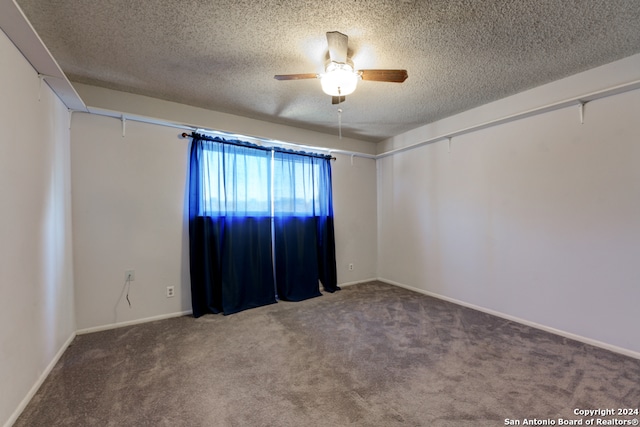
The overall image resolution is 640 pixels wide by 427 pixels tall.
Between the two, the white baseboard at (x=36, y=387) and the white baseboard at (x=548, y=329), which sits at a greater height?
the white baseboard at (x=36, y=387)

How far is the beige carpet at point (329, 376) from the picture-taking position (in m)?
1.53

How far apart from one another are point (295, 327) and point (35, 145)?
2543 mm

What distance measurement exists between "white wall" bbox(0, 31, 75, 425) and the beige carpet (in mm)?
244

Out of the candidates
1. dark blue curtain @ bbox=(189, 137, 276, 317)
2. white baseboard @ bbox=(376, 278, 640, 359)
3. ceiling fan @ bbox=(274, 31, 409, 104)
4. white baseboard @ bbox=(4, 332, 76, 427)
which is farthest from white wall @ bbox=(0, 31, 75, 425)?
white baseboard @ bbox=(376, 278, 640, 359)

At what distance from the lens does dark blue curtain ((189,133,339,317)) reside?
307 centimetres

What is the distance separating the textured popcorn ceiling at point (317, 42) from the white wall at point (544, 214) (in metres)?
0.48

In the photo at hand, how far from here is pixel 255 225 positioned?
3445mm

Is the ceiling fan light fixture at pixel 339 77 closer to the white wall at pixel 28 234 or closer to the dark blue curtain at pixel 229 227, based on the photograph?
the dark blue curtain at pixel 229 227

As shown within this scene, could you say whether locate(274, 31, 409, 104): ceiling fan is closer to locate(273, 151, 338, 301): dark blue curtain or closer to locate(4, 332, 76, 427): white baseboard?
locate(273, 151, 338, 301): dark blue curtain

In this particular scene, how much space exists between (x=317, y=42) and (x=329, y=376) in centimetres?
245

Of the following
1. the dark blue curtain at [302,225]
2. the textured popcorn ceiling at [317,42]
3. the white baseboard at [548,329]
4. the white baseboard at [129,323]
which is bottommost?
the white baseboard at [548,329]

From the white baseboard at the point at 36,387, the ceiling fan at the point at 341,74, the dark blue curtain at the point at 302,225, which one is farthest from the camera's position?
the dark blue curtain at the point at 302,225

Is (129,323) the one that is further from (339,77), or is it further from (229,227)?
(339,77)

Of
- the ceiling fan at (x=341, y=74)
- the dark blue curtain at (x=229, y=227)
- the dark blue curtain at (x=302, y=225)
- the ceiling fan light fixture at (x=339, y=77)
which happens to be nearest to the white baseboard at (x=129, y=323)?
the dark blue curtain at (x=229, y=227)
